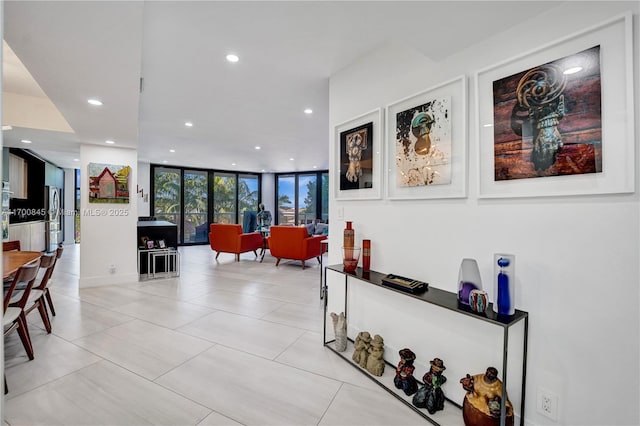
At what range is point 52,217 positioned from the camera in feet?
25.0

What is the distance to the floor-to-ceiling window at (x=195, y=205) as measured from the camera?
360 inches

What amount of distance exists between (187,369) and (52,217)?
8212mm

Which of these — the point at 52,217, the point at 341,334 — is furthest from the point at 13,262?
the point at 52,217

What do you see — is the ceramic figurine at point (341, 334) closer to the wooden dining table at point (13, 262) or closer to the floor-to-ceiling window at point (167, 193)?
the wooden dining table at point (13, 262)

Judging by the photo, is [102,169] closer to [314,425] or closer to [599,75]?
[314,425]

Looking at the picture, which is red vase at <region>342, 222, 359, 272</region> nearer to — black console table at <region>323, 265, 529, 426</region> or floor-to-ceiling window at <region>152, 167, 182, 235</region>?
black console table at <region>323, 265, 529, 426</region>

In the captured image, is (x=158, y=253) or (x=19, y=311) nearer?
(x=19, y=311)

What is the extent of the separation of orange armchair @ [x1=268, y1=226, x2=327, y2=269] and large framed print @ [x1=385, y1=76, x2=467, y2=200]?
12.1 feet

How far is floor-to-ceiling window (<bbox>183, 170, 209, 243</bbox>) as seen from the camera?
9.16m

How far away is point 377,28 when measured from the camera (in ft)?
6.66

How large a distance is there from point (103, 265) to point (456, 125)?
517 cm

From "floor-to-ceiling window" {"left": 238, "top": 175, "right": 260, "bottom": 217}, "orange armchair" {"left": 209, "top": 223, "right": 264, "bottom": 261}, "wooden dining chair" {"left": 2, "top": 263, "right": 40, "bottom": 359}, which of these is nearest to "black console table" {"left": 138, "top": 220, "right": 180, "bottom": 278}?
"orange armchair" {"left": 209, "top": 223, "right": 264, "bottom": 261}

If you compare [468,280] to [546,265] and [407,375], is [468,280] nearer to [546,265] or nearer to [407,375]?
[546,265]

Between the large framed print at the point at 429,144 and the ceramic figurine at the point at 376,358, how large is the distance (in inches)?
42.6
